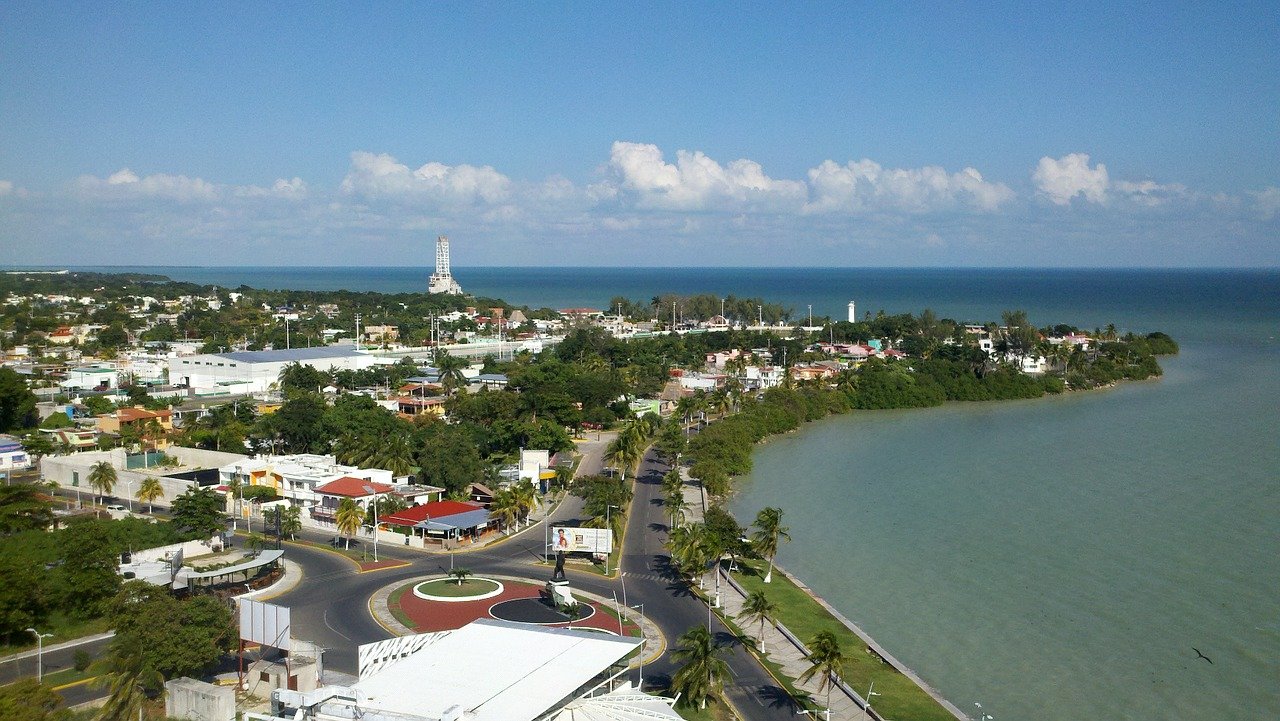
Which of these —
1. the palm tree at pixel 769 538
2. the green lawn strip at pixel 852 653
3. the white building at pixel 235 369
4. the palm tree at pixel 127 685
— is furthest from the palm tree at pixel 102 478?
the white building at pixel 235 369

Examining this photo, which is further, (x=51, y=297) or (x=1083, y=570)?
(x=51, y=297)

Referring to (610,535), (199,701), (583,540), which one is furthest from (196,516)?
(199,701)

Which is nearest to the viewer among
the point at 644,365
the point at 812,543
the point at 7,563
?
the point at 7,563

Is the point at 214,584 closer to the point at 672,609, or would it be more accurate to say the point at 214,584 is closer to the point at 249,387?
the point at 672,609

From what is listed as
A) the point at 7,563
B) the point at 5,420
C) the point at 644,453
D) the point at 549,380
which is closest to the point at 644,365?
the point at 549,380

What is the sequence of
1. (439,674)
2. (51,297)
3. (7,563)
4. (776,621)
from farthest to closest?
(51,297) → (776,621) → (7,563) → (439,674)

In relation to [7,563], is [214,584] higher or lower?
lower

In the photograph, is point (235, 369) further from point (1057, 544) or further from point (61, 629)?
point (1057, 544)
